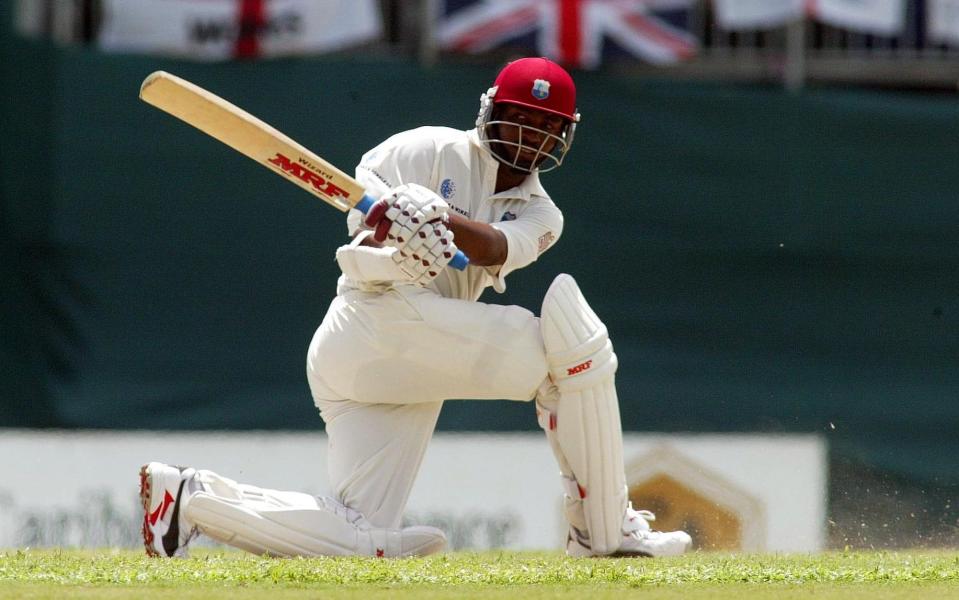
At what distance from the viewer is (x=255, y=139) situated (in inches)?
114

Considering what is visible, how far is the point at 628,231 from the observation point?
→ 5512 mm

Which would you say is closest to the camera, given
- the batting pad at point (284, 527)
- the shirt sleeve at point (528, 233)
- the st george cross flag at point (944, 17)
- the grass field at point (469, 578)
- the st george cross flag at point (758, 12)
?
the grass field at point (469, 578)

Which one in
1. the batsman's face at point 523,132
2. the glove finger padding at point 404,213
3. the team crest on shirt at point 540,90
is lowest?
the glove finger padding at point 404,213

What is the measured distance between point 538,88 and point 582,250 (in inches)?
95.7

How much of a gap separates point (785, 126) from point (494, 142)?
9.18 ft

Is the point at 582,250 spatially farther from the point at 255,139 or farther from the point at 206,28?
the point at 255,139

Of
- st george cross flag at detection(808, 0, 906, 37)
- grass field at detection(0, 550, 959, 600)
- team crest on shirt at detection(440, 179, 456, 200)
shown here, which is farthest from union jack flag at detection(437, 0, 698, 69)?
grass field at detection(0, 550, 959, 600)

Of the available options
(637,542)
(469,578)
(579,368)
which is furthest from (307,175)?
(637,542)

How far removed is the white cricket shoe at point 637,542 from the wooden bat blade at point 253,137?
2.78ft

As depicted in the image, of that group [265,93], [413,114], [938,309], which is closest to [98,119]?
[265,93]

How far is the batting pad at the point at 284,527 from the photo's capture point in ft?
9.38

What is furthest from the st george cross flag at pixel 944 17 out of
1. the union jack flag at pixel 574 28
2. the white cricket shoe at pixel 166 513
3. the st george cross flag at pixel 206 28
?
the white cricket shoe at pixel 166 513

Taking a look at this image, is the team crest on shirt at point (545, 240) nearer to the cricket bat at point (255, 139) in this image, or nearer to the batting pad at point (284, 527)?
the cricket bat at point (255, 139)

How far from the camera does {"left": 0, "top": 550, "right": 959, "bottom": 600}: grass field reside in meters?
2.38
